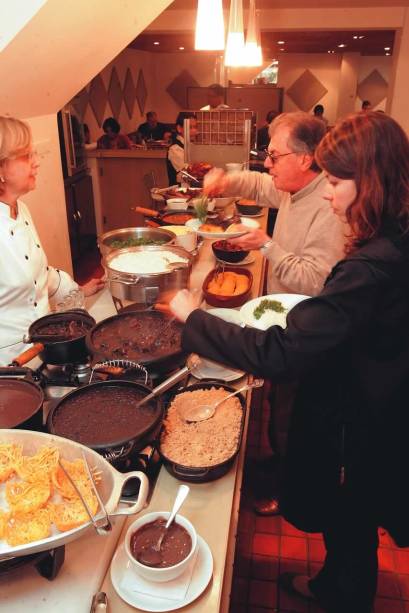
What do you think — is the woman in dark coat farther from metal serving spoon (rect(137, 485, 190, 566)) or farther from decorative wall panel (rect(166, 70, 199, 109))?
decorative wall panel (rect(166, 70, 199, 109))

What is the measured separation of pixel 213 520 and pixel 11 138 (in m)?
1.65

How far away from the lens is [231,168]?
427cm

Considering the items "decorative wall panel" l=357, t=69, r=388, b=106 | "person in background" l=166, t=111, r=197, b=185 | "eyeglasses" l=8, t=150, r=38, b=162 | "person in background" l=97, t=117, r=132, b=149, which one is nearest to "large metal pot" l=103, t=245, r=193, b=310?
"eyeglasses" l=8, t=150, r=38, b=162

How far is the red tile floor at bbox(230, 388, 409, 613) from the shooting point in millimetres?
2031

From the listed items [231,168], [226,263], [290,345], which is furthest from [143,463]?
[231,168]

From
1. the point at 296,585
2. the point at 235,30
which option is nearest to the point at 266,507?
the point at 296,585

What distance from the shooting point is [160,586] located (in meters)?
1.00

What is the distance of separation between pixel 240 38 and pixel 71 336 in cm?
268

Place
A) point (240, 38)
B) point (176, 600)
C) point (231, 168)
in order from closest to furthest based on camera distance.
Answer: point (176, 600), point (240, 38), point (231, 168)

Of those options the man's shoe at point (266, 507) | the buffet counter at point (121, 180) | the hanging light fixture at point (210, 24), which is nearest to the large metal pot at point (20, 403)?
the man's shoe at point (266, 507)

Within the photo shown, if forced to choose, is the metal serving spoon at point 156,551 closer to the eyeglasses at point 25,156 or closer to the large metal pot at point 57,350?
the large metal pot at point 57,350

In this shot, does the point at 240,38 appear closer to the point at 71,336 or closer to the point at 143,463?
the point at 71,336

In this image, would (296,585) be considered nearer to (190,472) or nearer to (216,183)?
(190,472)

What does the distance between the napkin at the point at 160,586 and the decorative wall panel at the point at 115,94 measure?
11.2 m
